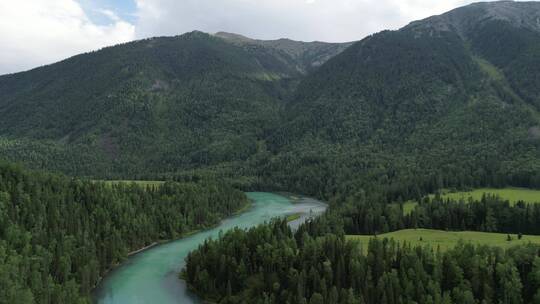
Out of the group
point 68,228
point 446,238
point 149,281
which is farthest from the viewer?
point 68,228

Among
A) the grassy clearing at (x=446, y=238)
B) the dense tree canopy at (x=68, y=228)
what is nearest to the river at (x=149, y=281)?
the dense tree canopy at (x=68, y=228)

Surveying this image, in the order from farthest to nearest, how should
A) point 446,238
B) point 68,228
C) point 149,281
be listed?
point 68,228 < point 446,238 < point 149,281

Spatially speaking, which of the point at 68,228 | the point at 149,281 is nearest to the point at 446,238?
the point at 149,281

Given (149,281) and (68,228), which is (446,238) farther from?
(68,228)

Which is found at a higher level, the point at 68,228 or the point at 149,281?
the point at 68,228

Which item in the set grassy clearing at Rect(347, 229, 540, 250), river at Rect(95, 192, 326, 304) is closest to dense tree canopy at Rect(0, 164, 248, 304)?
river at Rect(95, 192, 326, 304)

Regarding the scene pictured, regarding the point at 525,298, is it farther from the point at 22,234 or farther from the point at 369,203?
the point at 22,234

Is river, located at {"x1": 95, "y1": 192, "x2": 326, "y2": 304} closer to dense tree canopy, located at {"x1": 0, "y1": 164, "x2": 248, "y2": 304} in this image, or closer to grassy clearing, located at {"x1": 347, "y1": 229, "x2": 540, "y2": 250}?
dense tree canopy, located at {"x1": 0, "y1": 164, "x2": 248, "y2": 304}

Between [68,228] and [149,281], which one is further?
[68,228]
